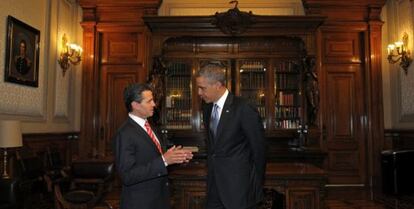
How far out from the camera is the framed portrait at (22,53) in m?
4.63

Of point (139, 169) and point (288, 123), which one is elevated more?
point (288, 123)

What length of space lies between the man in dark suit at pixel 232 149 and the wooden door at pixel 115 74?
4.75 metres

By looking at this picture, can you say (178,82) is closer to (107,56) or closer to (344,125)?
(107,56)

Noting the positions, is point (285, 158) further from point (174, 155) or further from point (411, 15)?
point (174, 155)

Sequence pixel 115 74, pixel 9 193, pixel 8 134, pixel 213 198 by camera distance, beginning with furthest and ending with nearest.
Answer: pixel 115 74, pixel 8 134, pixel 9 193, pixel 213 198

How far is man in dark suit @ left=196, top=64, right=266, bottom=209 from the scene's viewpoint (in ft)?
7.30

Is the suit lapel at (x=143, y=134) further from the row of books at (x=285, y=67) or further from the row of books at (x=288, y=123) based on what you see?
the row of books at (x=285, y=67)

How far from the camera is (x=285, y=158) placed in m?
6.39

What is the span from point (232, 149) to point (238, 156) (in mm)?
58

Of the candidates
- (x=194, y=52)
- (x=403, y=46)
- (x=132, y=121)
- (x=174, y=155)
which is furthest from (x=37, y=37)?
(x=403, y=46)

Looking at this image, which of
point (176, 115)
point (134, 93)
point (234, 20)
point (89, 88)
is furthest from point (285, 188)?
point (89, 88)

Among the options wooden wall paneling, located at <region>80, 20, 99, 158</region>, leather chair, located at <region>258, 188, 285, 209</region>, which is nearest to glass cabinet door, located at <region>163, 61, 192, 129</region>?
wooden wall paneling, located at <region>80, 20, 99, 158</region>

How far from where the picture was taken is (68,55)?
630 centimetres

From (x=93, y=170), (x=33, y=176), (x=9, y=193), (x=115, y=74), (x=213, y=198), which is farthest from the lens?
(x=115, y=74)
